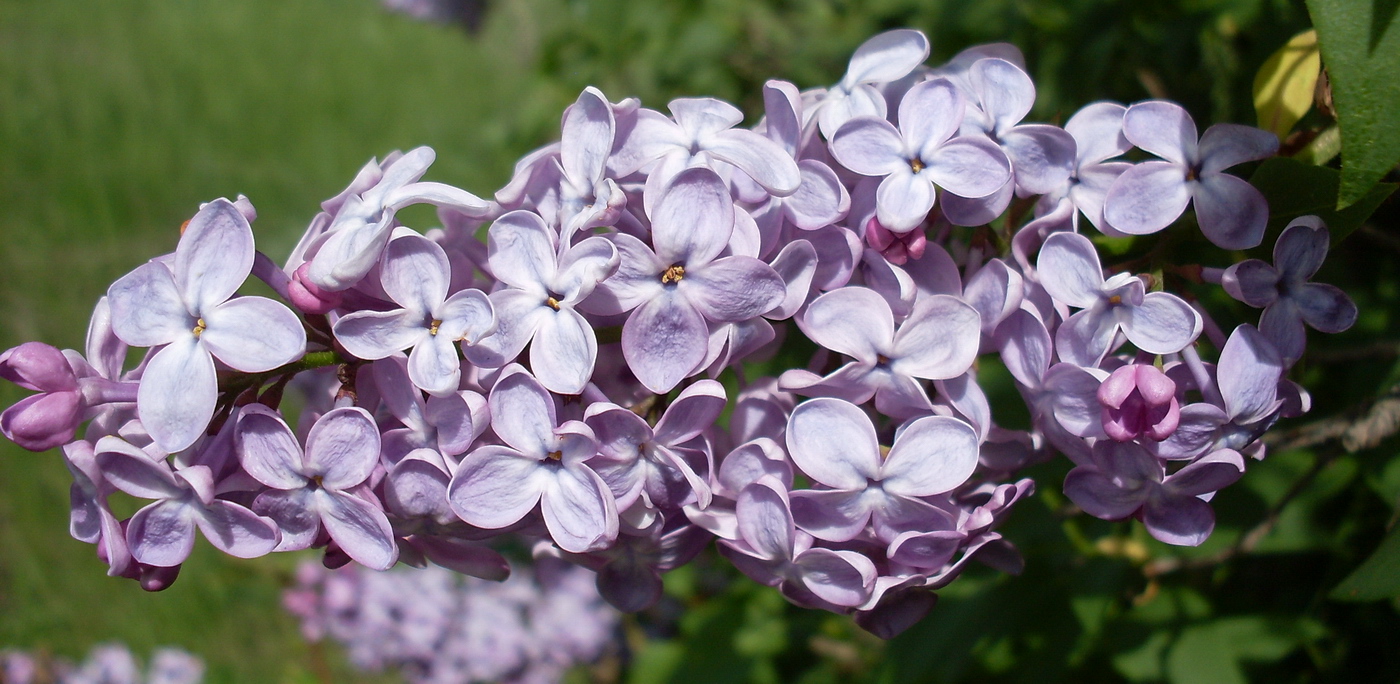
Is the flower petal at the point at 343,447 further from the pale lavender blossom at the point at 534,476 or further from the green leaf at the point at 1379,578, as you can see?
the green leaf at the point at 1379,578

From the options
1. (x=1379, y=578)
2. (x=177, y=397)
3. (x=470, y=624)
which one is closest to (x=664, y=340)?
(x=177, y=397)

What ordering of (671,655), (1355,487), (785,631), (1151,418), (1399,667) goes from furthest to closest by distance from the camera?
(671,655) < (785,631) < (1355,487) < (1399,667) < (1151,418)

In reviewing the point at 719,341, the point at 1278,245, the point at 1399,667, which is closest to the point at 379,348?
the point at 719,341

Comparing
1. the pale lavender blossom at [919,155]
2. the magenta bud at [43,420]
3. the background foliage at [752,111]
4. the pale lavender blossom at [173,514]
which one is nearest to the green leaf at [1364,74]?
the background foliage at [752,111]

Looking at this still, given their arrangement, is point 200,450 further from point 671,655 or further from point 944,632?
point 671,655

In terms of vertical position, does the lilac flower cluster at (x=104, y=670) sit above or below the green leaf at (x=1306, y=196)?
below

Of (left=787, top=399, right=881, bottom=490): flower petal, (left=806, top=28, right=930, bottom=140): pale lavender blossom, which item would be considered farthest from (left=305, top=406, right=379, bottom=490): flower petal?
(left=806, top=28, right=930, bottom=140): pale lavender blossom
